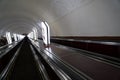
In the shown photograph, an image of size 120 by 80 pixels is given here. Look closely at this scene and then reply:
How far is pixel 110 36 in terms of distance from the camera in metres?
6.61

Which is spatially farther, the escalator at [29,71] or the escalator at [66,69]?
the escalator at [29,71]

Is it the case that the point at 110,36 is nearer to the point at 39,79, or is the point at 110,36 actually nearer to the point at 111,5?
the point at 111,5

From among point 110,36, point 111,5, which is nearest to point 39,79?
point 110,36

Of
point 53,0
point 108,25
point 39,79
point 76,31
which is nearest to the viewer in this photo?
point 39,79

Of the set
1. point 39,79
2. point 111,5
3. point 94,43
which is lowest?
point 39,79

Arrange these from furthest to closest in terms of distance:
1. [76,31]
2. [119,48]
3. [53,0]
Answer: [76,31]
[53,0]
[119,48]

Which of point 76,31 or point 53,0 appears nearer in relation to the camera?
point 53,0

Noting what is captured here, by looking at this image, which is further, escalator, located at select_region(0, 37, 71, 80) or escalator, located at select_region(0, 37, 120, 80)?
escalator, located at select_region(0, 37, 71, 80)

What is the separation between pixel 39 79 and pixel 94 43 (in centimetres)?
276

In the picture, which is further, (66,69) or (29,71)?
(29,71)

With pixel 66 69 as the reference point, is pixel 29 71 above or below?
below

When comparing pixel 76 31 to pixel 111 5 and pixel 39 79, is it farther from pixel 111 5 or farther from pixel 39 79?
pixel 39 79

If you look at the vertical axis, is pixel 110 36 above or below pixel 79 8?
below

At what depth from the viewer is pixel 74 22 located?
9875 millimetres
